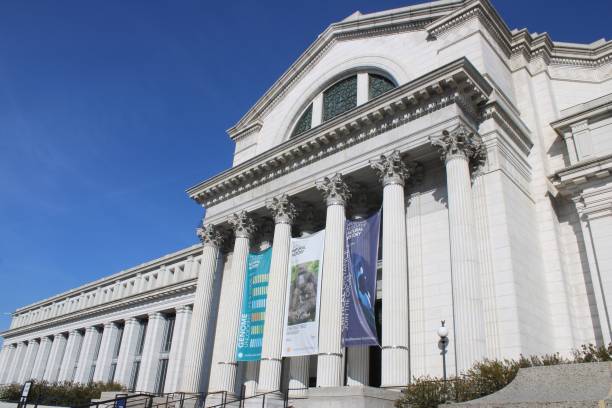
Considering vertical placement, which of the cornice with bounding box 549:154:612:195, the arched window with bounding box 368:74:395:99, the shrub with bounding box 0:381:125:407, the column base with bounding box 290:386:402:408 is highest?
the arched window with bounding box 368:74:395:99

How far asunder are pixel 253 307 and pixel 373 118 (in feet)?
31.9

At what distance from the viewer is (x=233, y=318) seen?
79.3 feet

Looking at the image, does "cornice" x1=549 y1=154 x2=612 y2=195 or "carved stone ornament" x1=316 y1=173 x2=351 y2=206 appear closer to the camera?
"cornice" x1=549 y1=154 x2=612 y2=195

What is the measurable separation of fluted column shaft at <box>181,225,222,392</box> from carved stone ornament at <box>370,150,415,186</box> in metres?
11.2

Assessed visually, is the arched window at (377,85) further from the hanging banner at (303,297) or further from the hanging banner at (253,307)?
the hanging banner at (253,307)

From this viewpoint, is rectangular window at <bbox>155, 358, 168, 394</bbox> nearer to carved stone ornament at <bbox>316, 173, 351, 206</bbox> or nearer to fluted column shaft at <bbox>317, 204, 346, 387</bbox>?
fluted column shaft at <bbox>317, 204, 346, 387</bbox>

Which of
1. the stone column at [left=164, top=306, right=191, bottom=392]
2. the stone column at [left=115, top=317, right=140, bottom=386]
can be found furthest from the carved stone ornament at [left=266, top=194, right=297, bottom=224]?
the stone column at [left=115, top=317, right=140, bottom=386]

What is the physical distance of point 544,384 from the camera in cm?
663

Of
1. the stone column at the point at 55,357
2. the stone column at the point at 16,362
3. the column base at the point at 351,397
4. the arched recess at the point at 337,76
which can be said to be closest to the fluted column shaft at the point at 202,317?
the arched recess at the point at 337,76

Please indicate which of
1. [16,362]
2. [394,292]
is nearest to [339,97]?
[394,292]

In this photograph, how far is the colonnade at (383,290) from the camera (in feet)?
54.0

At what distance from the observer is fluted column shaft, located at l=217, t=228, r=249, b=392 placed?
75.8ft

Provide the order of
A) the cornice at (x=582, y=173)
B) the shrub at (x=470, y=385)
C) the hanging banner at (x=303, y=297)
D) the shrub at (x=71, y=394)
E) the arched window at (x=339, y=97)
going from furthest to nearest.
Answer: the shrub at (x=71, y=394) → the arched window at (x=339, y=97) → the hanging banner at (x=303, y=297) → the cornice at (x=582, y=173) → the shrub at (x=470, y=385)

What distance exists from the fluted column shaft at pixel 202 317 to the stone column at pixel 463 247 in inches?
517
